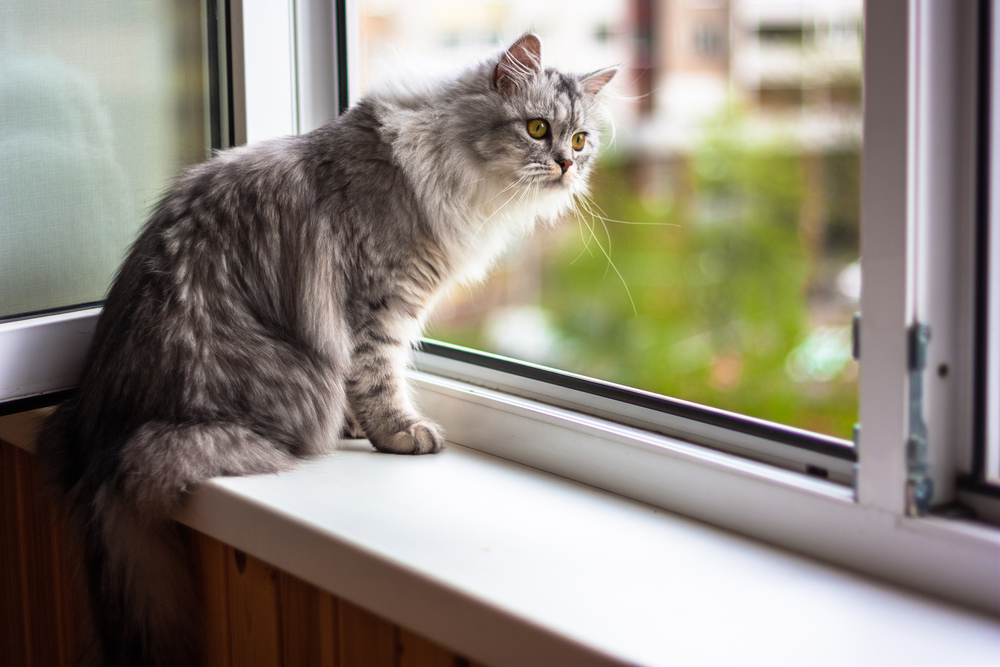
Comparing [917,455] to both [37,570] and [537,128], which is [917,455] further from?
[37,570]

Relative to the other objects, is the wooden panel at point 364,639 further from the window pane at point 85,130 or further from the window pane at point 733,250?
the window pane at point 733,250

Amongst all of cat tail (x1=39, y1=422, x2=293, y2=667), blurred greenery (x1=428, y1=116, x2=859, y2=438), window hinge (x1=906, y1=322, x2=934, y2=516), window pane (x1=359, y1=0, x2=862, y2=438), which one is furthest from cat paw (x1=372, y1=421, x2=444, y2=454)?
blurred greenery (x1=428, y1=116, x2=859, y2=438)

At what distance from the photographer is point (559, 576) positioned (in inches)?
32.4

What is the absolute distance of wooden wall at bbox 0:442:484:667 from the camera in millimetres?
926

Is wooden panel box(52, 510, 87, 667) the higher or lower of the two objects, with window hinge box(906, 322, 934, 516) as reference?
lower

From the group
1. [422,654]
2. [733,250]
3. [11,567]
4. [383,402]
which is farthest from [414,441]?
[733,250]

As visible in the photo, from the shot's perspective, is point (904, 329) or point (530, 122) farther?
point (530, 122)

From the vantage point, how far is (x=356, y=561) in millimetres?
867

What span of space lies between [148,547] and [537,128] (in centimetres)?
88

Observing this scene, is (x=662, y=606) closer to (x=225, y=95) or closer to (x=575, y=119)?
(x=575, y=119)

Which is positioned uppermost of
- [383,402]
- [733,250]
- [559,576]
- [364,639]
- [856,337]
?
[733,250]

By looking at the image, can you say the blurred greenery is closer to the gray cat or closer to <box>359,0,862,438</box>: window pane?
<box>359,0,862,438</box>: window pane

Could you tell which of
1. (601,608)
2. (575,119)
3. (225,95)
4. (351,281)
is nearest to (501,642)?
(601,608)

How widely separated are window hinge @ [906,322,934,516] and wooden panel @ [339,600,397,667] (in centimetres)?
57
